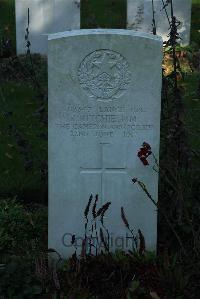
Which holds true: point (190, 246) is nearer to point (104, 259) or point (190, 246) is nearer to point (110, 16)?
point (104, 259)

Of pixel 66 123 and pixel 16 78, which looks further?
pixel 16 78

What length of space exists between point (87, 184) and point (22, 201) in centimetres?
120

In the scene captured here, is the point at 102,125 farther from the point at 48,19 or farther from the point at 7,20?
the point at 7,20

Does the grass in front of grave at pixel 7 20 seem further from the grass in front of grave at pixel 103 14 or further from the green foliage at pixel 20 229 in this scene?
the green foliage at pixel 20 229

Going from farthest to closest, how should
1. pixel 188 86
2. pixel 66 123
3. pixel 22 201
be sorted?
pixel 188 86
pixel 22 201
pixel 66 123

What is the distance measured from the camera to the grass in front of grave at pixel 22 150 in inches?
204

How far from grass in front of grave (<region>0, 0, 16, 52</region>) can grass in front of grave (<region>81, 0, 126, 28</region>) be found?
122 cm

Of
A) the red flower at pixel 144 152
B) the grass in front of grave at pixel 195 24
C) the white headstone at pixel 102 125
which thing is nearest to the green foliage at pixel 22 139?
the white headstone at pixel 102 125

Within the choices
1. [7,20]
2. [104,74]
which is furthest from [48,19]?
[104,74]

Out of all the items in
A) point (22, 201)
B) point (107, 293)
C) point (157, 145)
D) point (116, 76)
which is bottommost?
point (107, 293)

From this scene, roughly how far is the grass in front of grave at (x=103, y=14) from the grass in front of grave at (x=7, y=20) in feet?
4.01

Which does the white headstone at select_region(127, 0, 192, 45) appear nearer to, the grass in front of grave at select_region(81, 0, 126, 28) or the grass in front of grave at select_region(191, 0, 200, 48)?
the grass in front of grave at select_region(191, 0, 200, 48)

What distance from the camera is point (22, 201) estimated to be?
5.18m

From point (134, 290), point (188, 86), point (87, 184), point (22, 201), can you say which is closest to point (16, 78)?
point (188, 86)
